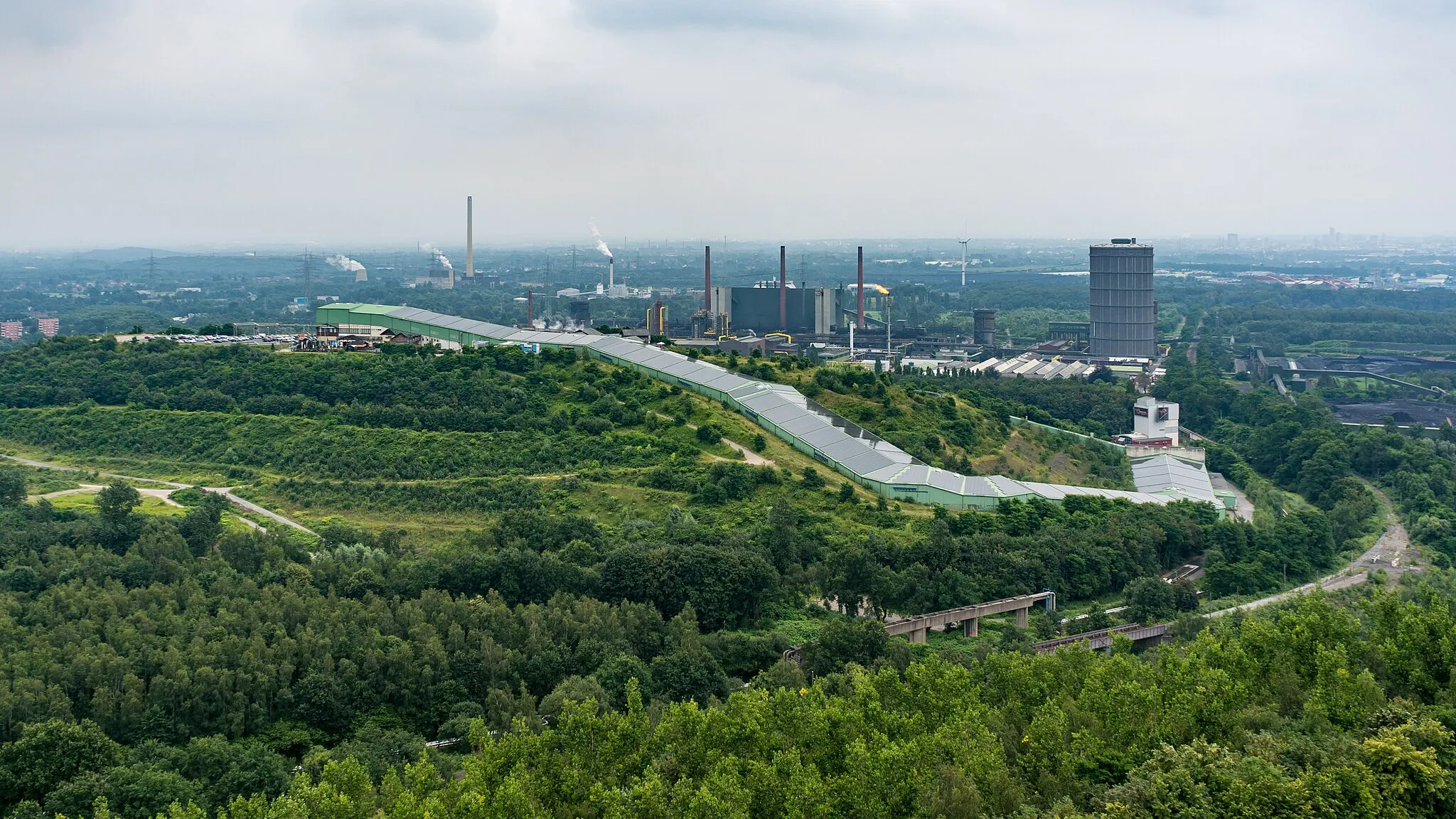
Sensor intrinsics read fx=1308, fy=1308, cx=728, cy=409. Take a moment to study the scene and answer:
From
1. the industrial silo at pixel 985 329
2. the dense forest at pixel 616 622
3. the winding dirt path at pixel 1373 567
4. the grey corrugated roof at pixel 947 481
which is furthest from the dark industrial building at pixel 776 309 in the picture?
the grey corrugated roof at pixel 947 481

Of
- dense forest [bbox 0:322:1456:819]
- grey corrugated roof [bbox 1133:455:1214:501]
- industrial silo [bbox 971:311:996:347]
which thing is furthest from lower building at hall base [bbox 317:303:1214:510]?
industrial silo [bbox 971:311:996:347]

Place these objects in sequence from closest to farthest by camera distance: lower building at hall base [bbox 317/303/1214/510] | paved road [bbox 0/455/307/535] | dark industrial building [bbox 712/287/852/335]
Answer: paved road [bbox 0/455/307/535], lower building at hall base [bbox 317/303/1214/510], dark industrial building [bbox 712/287/852/335]

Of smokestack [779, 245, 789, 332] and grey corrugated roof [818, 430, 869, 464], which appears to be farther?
smokestack [779, 245, 789, 332]

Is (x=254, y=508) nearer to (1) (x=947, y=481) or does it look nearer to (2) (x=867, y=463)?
(2) (x=867, y=463)

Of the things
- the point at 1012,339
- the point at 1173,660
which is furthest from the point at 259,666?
the point at 1012,339

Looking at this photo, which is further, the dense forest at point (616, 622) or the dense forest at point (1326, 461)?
the dense forest at point (1326, 461)

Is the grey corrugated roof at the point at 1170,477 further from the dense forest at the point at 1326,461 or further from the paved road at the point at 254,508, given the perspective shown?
the paved road at the point at 254,508

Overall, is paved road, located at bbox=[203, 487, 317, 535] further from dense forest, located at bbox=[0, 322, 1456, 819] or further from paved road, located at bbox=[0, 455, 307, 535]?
dense forest, located at bbox=[0, 322, 1456, 819]
